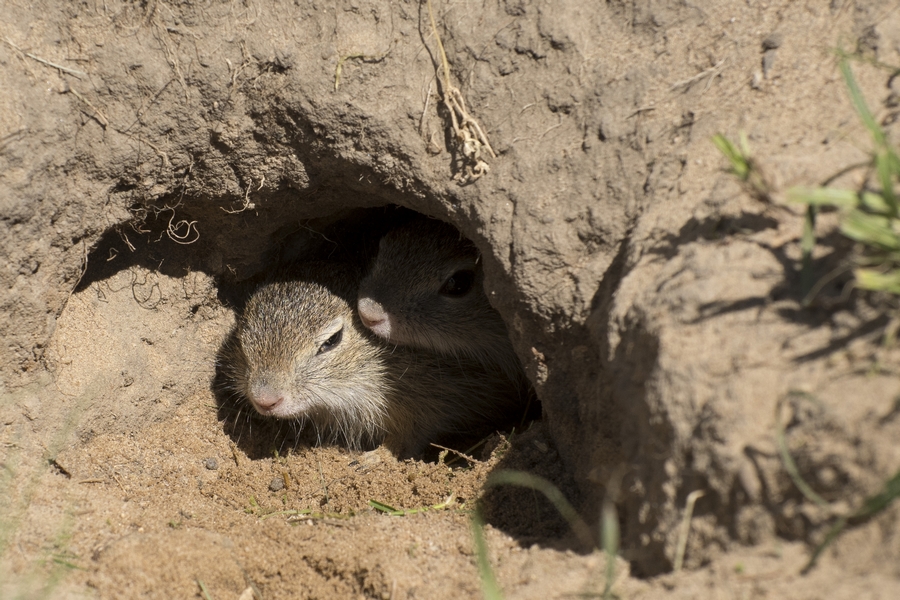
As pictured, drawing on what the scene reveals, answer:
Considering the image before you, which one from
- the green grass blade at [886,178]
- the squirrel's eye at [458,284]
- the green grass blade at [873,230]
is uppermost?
the green grass blade at [886,178]

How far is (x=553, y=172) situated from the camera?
303 centimetres

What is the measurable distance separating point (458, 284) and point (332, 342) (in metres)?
0.93

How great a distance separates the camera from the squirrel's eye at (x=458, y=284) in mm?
4762

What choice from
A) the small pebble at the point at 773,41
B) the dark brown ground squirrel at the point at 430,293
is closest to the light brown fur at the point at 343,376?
the dark brown ground squirrel at the point at 430,293

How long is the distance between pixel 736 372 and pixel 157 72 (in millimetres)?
2737

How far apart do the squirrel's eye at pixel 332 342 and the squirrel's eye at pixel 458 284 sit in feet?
2.40

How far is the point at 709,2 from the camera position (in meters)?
2.87

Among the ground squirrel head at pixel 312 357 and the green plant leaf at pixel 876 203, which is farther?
the ground squirrel head at pixel 312 357

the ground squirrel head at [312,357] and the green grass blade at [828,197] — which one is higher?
the green grass blade at [828,197]

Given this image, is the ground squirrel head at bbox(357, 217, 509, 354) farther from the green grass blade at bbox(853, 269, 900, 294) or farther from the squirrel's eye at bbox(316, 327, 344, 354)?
the green grass blade at bbox(853, 269, 900, 294)

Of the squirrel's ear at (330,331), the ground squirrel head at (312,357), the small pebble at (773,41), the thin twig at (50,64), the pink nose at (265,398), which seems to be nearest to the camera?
the small pebble at (773,41)

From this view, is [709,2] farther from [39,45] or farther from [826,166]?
[39,45]

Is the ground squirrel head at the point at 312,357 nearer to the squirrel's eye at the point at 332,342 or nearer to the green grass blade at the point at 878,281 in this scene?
the squirrel's eye at the point at 332,342

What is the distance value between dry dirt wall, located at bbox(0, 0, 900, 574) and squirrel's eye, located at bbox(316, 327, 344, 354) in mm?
1026
